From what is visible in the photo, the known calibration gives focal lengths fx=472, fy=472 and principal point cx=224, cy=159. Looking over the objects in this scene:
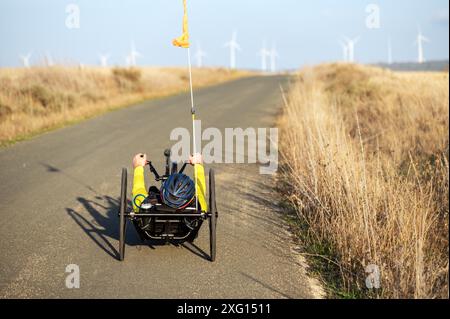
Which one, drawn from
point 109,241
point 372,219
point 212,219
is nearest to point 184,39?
point 212,219

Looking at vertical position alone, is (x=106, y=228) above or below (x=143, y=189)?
below

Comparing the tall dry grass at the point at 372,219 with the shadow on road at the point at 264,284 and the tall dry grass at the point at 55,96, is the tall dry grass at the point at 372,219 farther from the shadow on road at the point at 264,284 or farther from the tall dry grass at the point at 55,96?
the tall dry grass at the point at 55,96

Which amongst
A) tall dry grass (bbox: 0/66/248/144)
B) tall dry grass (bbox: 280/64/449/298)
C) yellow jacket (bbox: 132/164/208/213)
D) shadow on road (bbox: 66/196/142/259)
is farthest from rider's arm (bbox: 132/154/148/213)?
tall dry grass (bbox: 0/66/248/144)

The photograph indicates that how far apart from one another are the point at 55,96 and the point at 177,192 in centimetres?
1420

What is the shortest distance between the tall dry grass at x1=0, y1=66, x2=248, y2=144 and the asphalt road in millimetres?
3549

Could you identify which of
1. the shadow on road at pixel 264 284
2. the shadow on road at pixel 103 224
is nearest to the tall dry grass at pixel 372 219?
the shadow on road at pixel 264 284

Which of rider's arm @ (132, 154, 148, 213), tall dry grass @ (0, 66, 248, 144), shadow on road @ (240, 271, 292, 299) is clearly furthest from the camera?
tall dry grass @ (0, 66, 248, 144)

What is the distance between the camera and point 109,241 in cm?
541

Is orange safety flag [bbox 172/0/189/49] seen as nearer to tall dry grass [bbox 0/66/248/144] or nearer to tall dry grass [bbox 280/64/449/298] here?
tall dry grass [bbox 280/64/449/298]

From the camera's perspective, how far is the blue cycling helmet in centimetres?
457

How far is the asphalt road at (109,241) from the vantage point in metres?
4.29

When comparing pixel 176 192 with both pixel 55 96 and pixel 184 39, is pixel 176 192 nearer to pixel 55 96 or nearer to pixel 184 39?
pixel 184 39

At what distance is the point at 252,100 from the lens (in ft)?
69.6
